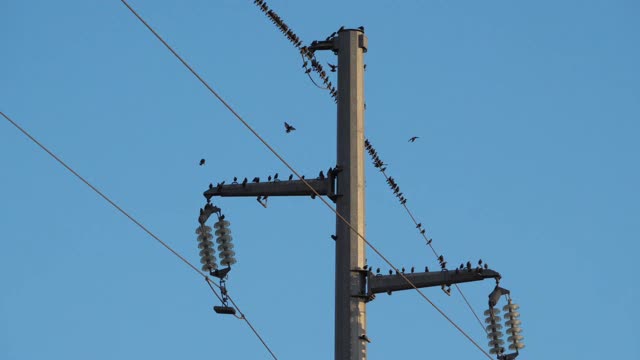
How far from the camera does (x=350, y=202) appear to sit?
20641 mm

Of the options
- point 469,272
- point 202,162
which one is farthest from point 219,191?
point 469,272

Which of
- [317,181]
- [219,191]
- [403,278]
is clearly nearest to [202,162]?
[219,191]

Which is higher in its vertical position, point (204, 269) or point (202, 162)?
point (202, 162)

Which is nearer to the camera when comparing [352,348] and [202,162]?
[352,348]

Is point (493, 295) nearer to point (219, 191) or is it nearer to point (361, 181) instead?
point (361, 181)

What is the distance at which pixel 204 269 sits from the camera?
2095 centimetres

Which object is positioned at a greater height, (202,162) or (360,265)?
(202,162)

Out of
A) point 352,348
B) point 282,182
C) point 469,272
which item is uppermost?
point 282,182

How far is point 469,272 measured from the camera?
68.1 ft

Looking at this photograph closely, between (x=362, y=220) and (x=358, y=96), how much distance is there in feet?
6.38

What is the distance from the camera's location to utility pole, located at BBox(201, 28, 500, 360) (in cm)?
2034

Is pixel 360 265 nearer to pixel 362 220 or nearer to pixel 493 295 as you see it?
pixel 362 220

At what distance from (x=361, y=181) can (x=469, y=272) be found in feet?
6.60

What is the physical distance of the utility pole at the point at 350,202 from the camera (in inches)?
801
